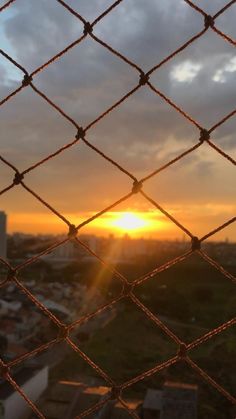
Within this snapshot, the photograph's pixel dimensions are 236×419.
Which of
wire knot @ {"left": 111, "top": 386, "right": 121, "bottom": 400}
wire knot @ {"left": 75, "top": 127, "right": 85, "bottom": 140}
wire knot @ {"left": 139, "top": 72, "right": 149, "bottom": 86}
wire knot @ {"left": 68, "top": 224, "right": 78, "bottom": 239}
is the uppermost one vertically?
wire knot @ {"left": 139, "top": 72, "right": 149, "bottom": 86}

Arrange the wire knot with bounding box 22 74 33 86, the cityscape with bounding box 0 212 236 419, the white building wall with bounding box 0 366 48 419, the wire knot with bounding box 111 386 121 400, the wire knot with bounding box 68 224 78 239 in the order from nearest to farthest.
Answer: the wire knot with bounding box 111 386 121 400, the wire knot with bounding box 68 224 78 239, the wire knot with bounding box 22 74 33 86, the cityscape with bounding box 0 212 236 419, the white building wall with bounding box 0 366 48 419

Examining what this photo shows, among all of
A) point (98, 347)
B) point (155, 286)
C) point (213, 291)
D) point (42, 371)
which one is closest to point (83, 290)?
point (155, 286)

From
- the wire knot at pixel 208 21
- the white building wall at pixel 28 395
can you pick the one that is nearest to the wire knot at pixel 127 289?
the wire knot at pixel 208 21

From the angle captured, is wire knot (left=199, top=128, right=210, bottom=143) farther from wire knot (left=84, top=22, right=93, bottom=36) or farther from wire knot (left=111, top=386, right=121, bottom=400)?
wire knot (left=111, top=386, right=121, bottom=400)

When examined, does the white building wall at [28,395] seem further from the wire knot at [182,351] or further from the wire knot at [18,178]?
the wire knot at [182,351]

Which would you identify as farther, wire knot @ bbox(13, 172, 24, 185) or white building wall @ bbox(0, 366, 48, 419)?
white building wall @ bbox(0, 366, 48, 419)

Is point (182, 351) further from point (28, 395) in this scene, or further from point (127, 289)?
point (28, 395)

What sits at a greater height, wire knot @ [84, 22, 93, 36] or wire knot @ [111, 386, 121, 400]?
wire knot @ [84, 22, 93, 36]

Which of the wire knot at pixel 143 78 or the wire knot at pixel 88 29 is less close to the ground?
the wire knot at pixel 88 29

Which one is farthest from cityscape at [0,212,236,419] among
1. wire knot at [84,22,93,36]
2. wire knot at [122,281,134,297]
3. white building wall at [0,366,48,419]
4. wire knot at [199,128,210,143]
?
wire knot at [84,22,93,36]
